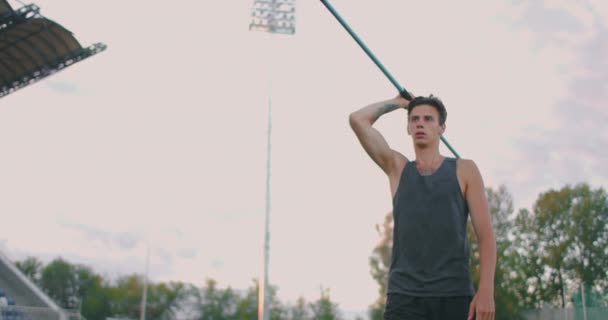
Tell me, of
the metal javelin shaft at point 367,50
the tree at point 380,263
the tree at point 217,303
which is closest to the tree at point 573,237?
the tree at point 380,263

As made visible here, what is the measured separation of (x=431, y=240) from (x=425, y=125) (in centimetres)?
54

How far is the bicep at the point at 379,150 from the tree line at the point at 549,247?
3888 centimetres

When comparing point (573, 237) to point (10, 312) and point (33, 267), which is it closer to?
point (10, 312)

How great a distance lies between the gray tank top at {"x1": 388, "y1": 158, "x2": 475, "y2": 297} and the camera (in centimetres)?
290

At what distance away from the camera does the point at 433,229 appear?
9.64ft

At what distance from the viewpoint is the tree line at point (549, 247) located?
42.0m

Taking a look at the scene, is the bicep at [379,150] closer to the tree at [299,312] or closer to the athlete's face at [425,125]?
the athlete's face at [425,125]

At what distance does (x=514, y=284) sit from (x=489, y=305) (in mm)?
41990

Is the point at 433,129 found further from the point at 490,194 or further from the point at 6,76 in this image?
the point at 490,194

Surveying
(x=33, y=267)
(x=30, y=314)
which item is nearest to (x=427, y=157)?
(x=30, y=314)

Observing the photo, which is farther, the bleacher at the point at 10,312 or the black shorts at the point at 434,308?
the bleacher at the point at 10,312

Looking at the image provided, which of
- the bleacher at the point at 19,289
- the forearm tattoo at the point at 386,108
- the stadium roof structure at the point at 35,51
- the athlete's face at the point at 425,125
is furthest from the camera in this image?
the bleacher at the point at 19,289

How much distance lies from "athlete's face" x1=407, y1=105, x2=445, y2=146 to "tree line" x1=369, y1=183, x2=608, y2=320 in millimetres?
38953

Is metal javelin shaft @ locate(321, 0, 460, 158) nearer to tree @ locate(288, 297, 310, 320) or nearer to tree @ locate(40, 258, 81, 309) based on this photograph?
tree @ locate(288, 297, 310, 320)
